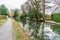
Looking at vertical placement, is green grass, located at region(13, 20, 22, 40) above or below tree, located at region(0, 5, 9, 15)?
below

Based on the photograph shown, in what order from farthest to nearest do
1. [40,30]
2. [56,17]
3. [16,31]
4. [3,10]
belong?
[40,30]
[56,17]
[3,10]
[16,31]

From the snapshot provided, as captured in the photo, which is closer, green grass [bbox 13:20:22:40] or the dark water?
green grass [bbox 13:20:22:40]

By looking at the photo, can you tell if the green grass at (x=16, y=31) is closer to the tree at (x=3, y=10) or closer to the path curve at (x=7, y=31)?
the path curve at (x=7, y=31)

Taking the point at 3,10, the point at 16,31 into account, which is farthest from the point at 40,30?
the point at 3,10

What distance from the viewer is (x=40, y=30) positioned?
3203mm

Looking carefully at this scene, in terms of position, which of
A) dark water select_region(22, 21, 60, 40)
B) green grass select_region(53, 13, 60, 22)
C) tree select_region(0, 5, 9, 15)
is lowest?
dark water select_region(22, 21, 60, 40)

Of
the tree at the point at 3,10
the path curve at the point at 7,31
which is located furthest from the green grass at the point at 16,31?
the tree at the point at 3,10

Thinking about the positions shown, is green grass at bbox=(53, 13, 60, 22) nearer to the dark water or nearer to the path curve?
the dark water

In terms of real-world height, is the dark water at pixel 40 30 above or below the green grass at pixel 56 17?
below

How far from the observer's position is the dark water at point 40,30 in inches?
115

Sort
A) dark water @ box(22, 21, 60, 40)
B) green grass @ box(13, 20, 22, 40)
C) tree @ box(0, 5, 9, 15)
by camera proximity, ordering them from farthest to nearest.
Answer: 1. dark water @ box(22, 21, 60, 40)
2. tree @ box(0, 5, 9, 15)
3. green grass @ box(13, 20, 22, 40)

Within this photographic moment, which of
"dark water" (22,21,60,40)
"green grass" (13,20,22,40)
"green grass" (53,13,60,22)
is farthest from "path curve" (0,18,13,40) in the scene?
"green grass" (53,13,60,22)

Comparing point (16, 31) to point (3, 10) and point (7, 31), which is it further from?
point (3, 10)

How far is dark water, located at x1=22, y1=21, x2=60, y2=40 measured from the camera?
292 cm
